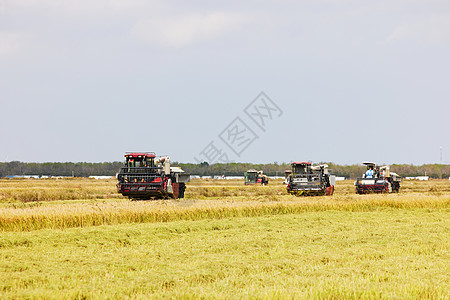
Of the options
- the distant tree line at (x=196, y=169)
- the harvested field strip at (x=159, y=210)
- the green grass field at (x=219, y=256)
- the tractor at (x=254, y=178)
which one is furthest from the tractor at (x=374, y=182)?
the distant tree line at (x=196, y=169)

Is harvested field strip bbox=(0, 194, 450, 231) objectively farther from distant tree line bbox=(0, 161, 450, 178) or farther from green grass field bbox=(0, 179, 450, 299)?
distant tree line bbox=(0, 161, 450, 178)

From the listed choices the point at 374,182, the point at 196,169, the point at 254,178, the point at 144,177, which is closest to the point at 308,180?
the point at 374,182

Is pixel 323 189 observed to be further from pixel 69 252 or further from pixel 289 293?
pixel 289 293

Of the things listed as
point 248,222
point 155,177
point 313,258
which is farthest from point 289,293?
point 155,177

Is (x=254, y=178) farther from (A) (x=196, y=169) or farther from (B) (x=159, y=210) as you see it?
(A) (x=196, y=169)

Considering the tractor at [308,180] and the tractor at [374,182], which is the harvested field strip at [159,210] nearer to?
the tractor at [308,180]

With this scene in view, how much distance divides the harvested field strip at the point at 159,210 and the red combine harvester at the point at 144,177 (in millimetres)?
3753

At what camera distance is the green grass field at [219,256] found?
707cm

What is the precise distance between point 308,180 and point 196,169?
92739 mm

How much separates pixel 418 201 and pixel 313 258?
50.1ft

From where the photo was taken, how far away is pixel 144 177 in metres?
23.4

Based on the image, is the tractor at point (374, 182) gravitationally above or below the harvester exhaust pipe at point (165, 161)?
below

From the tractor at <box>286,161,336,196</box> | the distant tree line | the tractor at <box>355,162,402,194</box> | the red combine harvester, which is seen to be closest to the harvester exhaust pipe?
the red combine harvester

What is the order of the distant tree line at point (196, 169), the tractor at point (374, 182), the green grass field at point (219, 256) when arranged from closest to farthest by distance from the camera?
the green grass field at point (219, 256)
the tractor at point (374, 182)
the distant tree line at point (196, 169)
